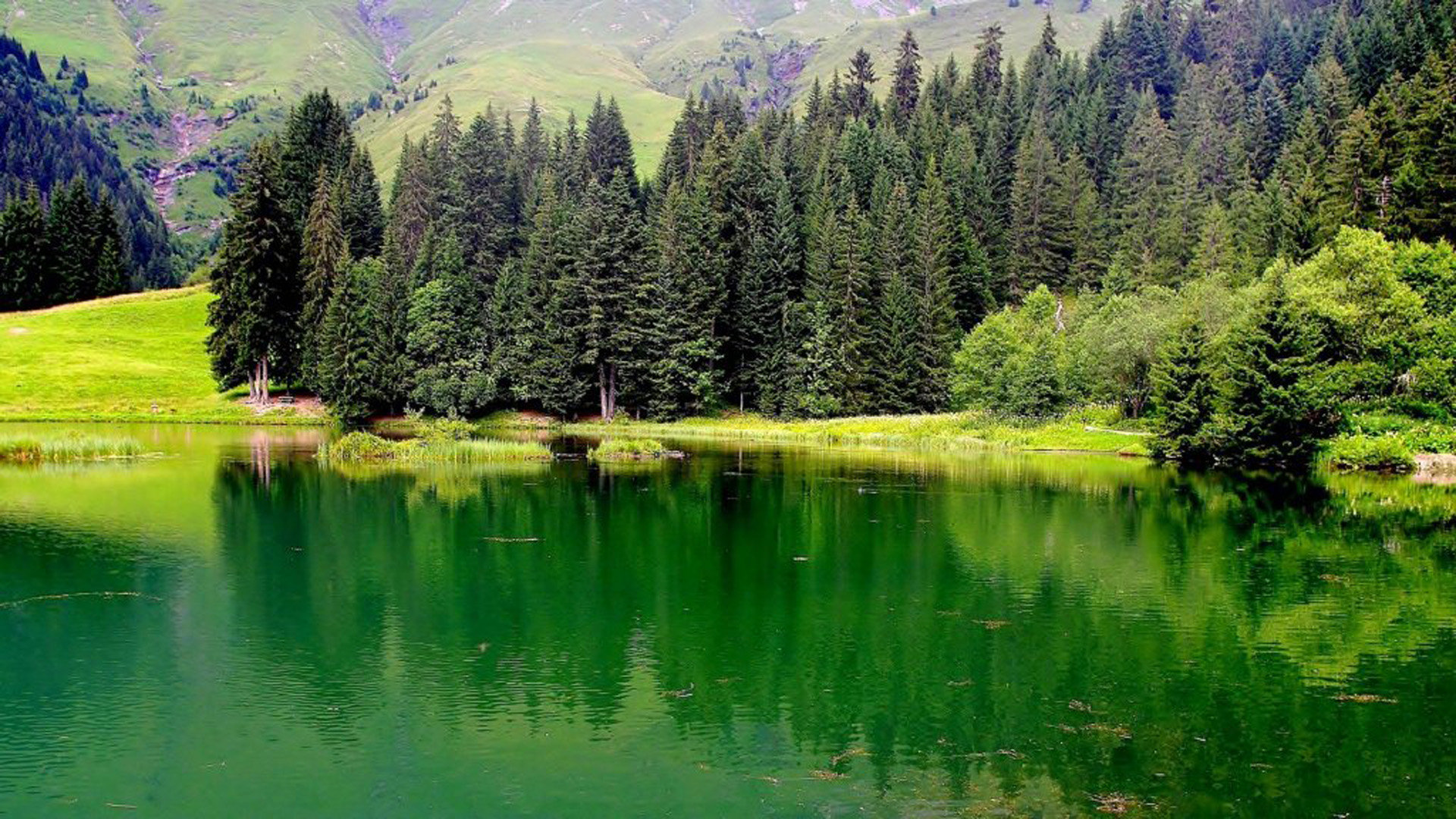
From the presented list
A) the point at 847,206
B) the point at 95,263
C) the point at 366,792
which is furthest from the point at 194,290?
the point at 366,792

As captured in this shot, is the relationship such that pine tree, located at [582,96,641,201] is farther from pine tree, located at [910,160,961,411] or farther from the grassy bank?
the grassy bank

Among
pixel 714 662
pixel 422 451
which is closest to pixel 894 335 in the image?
pixel 422 451

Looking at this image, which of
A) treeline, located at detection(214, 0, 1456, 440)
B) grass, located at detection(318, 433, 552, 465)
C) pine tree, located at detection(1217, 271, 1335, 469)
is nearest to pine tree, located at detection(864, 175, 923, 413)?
treeline, located at detection(214, 0, 1456, 440)

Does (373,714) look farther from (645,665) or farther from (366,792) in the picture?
(645,665)

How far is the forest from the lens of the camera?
70938 mm

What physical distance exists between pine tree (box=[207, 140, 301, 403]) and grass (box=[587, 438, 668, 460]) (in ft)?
150

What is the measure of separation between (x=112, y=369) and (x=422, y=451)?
52528 mm

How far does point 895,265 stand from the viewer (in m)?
111

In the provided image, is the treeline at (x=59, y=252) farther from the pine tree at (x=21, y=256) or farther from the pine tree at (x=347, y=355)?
the pine tree at (x=347, y=355)

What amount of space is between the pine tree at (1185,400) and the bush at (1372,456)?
Answer: 7.59m

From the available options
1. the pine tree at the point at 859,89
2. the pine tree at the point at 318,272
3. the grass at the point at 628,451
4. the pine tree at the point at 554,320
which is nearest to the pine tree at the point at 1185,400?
the grass at the point at 628,451

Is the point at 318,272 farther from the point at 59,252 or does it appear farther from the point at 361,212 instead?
the point at 59,252

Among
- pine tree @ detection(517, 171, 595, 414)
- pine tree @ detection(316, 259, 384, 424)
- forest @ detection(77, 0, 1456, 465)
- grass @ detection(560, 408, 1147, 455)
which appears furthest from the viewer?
pine tree @ detection(517, 171, 595, 414)

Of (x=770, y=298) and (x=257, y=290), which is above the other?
(x=257, y=290)
